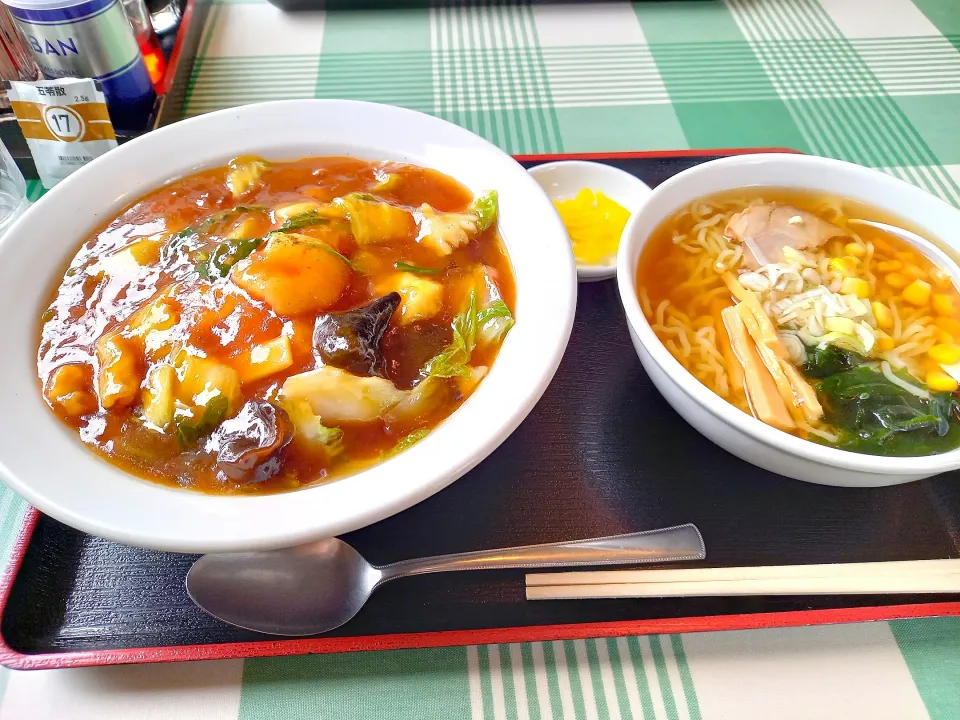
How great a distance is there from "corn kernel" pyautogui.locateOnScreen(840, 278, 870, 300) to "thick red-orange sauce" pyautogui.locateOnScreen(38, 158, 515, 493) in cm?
111

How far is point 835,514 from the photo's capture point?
6.02ft

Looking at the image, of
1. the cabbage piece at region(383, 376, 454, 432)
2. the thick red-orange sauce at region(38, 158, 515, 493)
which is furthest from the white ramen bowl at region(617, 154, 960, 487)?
the cabbage piece at region(383, 376, 454, 432)

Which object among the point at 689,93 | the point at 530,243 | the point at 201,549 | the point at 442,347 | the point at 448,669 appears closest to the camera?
the point at 201,549

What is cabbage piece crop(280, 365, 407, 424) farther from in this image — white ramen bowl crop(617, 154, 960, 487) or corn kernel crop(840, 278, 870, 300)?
corn kernel crop(840, 278, 870, 300)

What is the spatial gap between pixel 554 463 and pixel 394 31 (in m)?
3.14

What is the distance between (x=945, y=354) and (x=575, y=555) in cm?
133

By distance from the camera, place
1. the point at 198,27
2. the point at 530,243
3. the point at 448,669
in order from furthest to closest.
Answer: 1. the point at 198,27
2. the point at 530,243
3. the point at 448,669

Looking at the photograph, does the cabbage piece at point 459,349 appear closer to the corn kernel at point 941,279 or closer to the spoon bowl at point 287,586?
the spoon bowl at point 287,586

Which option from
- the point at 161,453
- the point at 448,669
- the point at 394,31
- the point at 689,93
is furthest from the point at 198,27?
the point at 448,669

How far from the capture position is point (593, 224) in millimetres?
2568

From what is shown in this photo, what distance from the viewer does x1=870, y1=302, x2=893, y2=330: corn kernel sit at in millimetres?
2010

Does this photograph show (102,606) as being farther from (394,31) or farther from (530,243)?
(394,31)

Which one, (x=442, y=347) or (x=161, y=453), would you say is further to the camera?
(x=442, y=347)

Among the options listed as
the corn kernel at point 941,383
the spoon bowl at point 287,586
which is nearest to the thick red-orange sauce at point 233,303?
the spoon bowl at point 287,586
